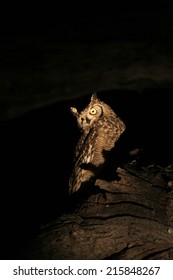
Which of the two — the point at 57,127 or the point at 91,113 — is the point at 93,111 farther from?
the point at 57,127

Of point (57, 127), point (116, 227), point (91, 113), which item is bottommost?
point (116, 227)

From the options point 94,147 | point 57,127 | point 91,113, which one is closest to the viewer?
point 94,147

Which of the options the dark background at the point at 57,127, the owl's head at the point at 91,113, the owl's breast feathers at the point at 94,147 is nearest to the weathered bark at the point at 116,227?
the dark background at the point at 57,127

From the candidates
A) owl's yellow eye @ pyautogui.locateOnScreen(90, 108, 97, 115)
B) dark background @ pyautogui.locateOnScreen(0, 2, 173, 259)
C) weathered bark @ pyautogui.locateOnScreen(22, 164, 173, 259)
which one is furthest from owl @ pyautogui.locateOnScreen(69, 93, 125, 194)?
weathered bark @ pyautogui.locateOnScreen(22, 164, 173, 259)

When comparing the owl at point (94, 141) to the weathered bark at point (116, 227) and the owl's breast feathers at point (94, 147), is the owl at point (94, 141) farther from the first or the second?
the weathered bark at point (116, 227)

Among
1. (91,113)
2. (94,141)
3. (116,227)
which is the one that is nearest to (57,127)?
(91,113)

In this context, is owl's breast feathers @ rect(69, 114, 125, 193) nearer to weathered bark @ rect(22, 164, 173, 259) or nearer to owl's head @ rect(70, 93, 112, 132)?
owl's head @ rect(70, 93, 112, 132)
